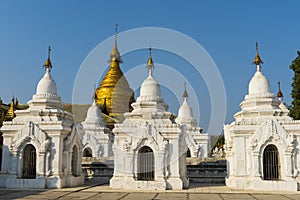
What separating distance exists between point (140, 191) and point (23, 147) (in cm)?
741

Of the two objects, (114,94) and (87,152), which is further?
(114,94)

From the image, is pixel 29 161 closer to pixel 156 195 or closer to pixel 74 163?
pixel 74 163

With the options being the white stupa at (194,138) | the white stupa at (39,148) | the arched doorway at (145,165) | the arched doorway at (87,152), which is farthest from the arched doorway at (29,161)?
the white stupa at (194,138)

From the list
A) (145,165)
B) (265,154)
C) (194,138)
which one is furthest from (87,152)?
(265,154)

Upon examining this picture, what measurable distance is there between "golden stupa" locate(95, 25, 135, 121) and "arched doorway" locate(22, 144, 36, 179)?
24759 millimetres

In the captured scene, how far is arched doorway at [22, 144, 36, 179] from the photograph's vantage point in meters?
20.5

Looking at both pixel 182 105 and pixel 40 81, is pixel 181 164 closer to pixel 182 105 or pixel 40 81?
pixel 40 81

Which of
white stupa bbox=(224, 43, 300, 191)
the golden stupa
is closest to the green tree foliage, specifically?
white stupa bbox=(224, 43, 300, 191)

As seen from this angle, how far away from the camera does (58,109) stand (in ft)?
70.7

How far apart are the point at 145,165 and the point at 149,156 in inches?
21.8

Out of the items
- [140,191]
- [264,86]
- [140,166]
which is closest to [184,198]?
[140,191]

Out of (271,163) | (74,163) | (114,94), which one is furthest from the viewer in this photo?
(114,94)

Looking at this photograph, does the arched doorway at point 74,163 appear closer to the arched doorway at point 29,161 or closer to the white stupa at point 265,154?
the arched doorway at point 29,161

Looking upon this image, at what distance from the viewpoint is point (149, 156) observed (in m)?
19.9
